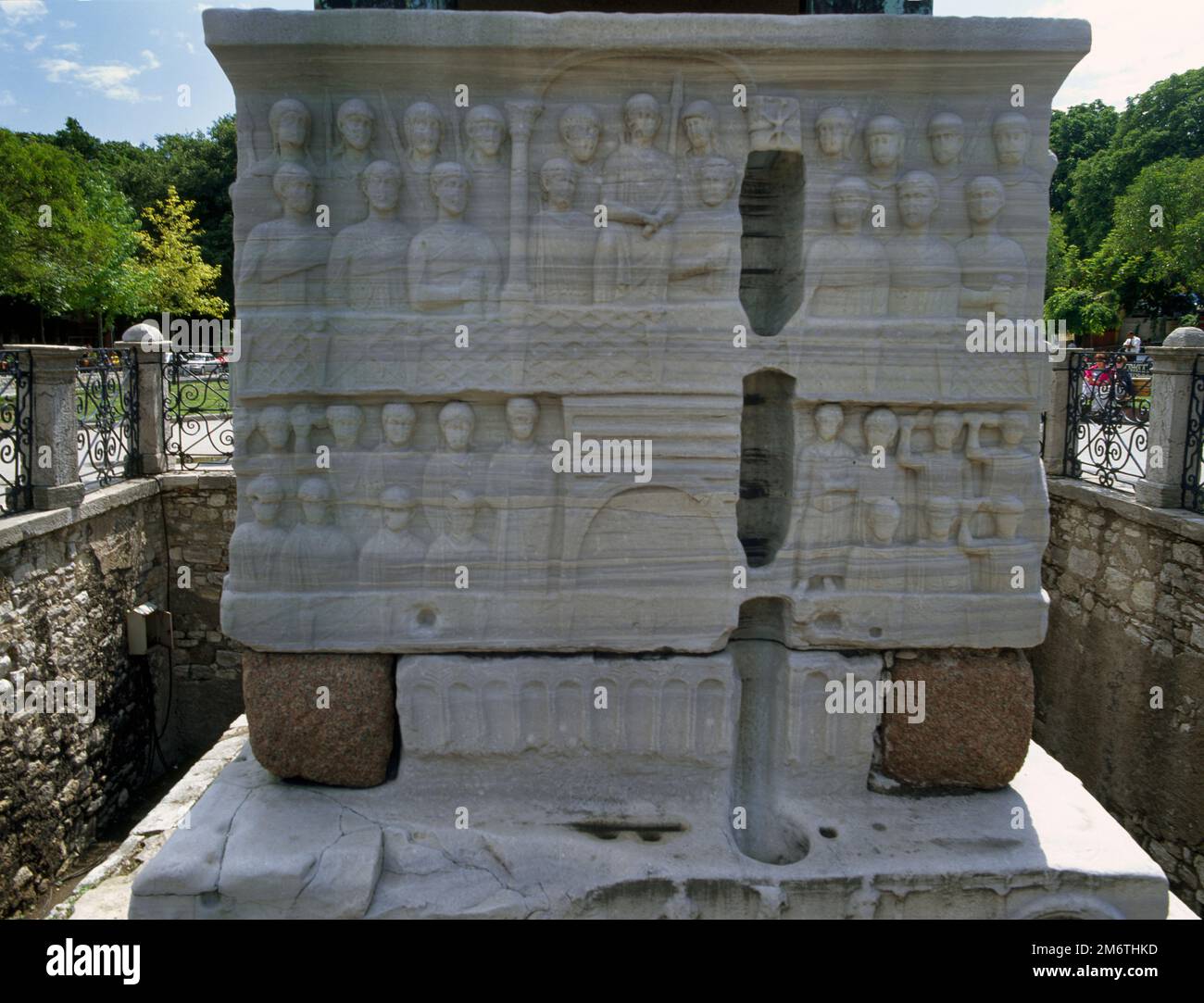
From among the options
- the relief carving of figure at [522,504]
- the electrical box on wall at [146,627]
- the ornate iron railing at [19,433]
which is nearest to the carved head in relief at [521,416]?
the relief carving of figure at [522,504]

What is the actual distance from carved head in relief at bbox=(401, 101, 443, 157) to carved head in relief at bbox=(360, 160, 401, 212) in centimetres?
11

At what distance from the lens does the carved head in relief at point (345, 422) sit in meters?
3.06

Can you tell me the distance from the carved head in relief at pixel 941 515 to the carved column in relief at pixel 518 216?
1.61 metres

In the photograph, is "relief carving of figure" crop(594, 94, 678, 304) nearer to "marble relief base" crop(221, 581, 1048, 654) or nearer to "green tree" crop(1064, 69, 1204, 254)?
"marble relief base" crop(221, 581, 1048, 654)

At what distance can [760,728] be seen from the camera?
3342mm

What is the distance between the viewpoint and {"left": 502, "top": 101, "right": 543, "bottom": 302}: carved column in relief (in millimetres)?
2996

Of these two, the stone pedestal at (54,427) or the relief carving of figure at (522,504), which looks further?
the stone pedestal at (54,427)

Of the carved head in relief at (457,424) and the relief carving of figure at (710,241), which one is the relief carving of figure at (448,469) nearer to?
the carved head in relief at (457,424)

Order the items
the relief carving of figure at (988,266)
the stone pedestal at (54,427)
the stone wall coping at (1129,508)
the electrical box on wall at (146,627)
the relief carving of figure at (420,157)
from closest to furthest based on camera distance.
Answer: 1. the relief carving of figure at (420,157)
2. the relief carving of figure at (988,266)
3. the stone wall coping at (1129,508)
4. the stone pedestal at (54,427)
5. the electrical box on wall at (146,627)

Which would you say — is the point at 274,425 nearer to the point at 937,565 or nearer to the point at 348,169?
the point at 348,169

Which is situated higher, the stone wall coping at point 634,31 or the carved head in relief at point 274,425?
the stone wall coping at point 634,31

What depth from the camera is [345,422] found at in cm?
307

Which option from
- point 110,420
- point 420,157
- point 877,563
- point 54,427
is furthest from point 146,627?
point 877,563

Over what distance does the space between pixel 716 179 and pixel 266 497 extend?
75.3 inches
